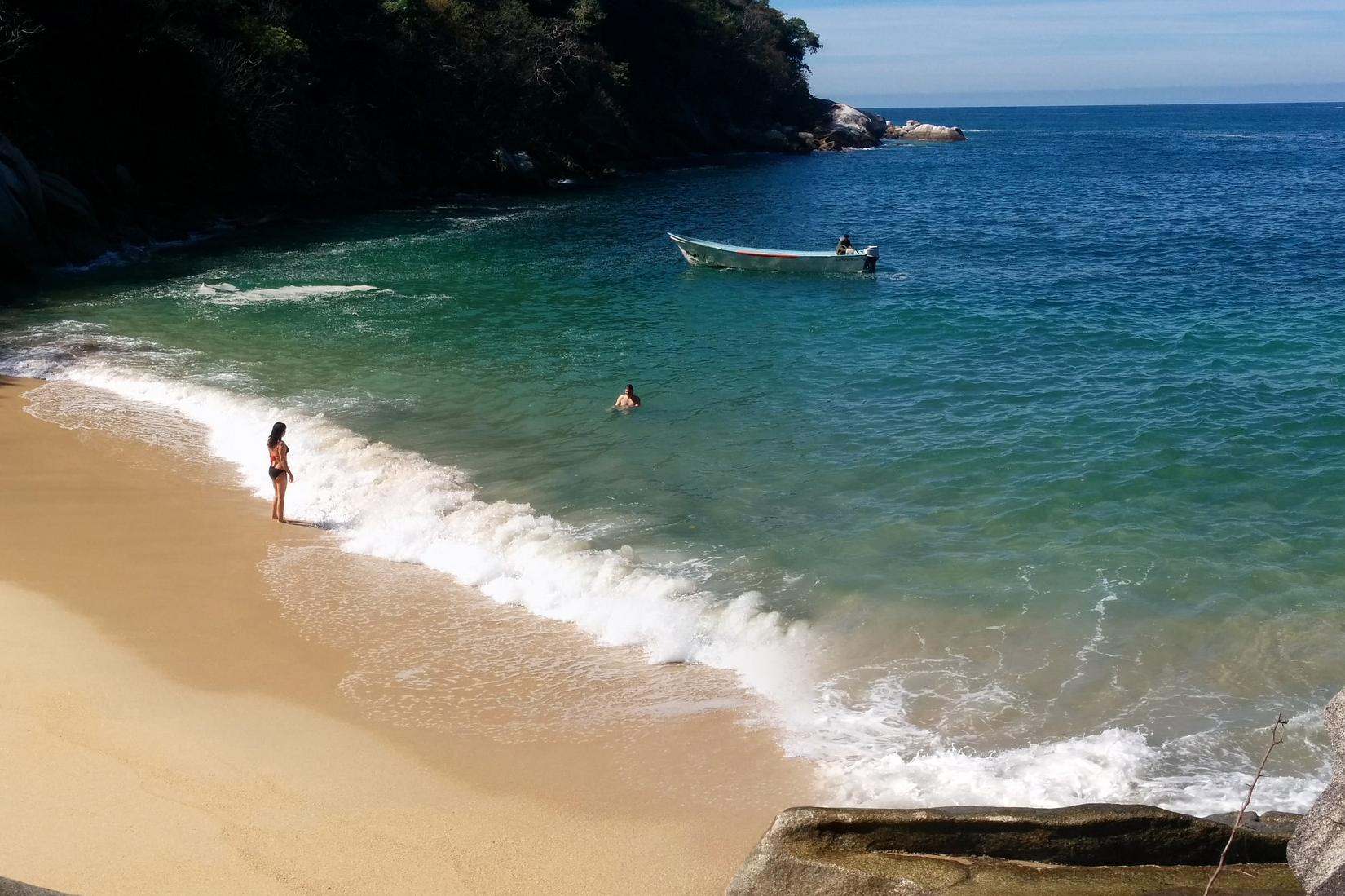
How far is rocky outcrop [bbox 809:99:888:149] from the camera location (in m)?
97.3

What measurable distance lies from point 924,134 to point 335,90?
81.0 m

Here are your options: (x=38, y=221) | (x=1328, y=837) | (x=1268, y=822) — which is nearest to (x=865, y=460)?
(x=1268, y=822)

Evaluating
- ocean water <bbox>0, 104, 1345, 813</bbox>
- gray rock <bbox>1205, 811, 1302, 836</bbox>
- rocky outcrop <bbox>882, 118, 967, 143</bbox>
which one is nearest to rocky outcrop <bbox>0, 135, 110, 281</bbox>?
ocean water <bbox>0, 104, 1345, 813</bbox>

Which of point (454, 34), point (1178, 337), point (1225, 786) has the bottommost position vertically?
point (1225, 786)

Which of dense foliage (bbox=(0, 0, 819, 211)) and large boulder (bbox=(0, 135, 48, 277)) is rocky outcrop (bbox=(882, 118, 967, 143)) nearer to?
dense foliage (bbox=(0, 0, 819, 211))

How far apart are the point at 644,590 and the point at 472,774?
11.7 ft

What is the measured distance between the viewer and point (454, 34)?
53438 millimetres

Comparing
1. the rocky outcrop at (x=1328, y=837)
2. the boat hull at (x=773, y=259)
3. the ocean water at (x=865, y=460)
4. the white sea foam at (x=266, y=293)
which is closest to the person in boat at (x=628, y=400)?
the ocean water at (x=865, y=460)

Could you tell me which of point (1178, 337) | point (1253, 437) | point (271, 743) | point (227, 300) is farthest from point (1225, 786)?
point (227, 300)

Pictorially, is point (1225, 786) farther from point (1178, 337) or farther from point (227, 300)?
point (227, 300)

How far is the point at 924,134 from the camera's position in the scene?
116125 mm

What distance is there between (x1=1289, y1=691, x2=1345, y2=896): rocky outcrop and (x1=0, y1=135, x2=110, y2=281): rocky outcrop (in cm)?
3150

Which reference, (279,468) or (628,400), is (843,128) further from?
(279,468)

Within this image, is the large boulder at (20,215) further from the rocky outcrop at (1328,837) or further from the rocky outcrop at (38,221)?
the rocky outcrop at (1328,837)
